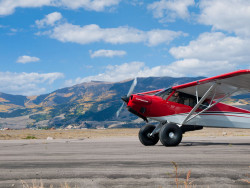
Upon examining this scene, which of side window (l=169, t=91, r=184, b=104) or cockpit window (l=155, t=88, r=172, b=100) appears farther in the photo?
side window (l=169, t=91, r=184, b=104)

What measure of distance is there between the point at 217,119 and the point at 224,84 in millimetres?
2075

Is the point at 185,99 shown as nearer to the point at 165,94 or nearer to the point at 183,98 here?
the point at 183,98

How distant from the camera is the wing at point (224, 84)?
13.8 metres

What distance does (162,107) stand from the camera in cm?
1491

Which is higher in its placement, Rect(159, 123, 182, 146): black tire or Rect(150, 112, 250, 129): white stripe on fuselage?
Rect(150, 112, 250, 129): white stripe on fuselage

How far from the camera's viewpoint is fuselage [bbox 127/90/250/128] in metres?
14.4

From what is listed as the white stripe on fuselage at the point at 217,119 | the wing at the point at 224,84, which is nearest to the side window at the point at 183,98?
the wing at the point at 224,84

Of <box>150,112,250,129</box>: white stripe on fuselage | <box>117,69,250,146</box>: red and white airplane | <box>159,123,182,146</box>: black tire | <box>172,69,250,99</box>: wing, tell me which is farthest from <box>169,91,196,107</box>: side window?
<box>159,123,182,146</box>: black tire

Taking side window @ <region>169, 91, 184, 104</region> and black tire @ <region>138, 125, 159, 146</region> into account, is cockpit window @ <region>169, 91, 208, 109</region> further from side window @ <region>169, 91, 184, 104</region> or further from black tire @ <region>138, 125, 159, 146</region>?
black tire @ <region>138, 125, 159, 146</region>

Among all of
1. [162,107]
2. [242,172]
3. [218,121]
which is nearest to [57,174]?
[242,172]

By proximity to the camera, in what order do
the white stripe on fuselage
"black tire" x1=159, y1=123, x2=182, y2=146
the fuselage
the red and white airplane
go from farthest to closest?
the white stripe on fuselage < the fuselage < the red and white airplane < "black tire" x1=159, y1=123, x2=182, y2=146

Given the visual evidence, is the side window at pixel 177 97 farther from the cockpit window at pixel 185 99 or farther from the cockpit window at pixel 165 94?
the cockpit window at pixel 165 94

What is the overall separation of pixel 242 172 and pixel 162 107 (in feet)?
28.6

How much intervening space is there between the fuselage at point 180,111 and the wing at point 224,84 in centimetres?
59
